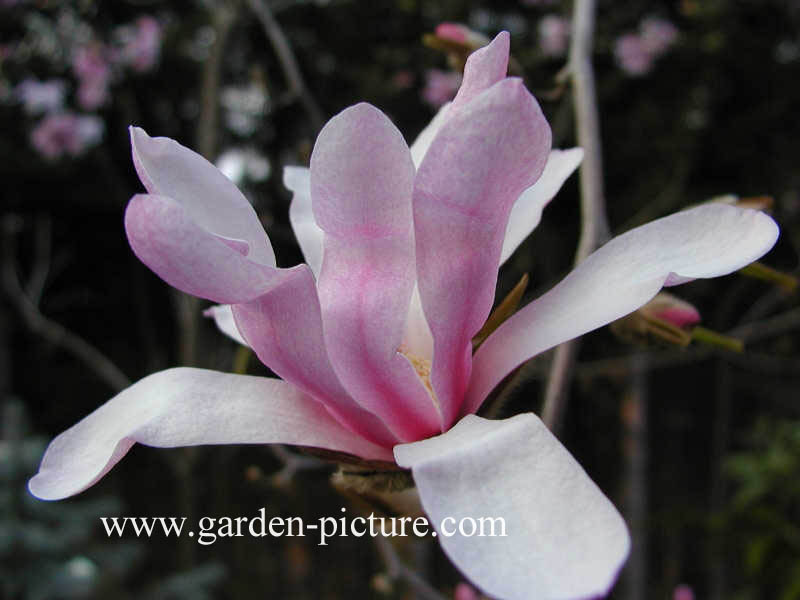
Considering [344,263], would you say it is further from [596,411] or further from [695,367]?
[695,367]

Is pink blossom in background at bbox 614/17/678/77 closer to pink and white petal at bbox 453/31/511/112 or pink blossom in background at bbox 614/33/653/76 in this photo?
pink blossom in background at bbox 614/33/653/76

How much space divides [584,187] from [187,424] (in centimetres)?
32

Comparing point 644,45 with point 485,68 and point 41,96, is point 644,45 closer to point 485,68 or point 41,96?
point 41,96

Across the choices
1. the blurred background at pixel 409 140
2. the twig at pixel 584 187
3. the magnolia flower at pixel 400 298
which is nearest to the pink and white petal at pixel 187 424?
the magnolia flower at pixel 400 298

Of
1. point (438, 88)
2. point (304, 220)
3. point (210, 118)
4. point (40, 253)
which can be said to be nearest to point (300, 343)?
point (304, 220)

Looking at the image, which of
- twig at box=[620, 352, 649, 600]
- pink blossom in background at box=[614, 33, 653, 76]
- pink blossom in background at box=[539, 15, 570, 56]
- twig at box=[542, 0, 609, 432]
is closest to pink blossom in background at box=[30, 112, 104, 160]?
pink blossom in background at box=[539, 15, 570, 56]

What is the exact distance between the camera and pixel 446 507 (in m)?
0.24

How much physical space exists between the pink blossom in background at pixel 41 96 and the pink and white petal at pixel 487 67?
2316 mm

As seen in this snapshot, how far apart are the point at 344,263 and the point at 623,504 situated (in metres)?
2.48

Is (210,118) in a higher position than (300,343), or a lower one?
lower

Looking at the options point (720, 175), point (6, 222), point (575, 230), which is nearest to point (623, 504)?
point (575, 230)

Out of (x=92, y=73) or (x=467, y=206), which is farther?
(x=92, y=73)

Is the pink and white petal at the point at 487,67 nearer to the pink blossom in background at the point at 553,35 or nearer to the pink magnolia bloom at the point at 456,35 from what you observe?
the pink magnolia bloom at the point at 456,35

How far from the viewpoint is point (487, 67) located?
29 cm
